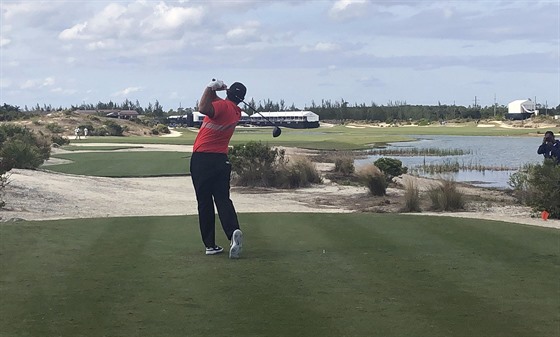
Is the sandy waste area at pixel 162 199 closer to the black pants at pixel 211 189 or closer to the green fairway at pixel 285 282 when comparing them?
the green fairway at pixel 285 282

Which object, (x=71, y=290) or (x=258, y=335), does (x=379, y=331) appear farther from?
(x=71, y=290)

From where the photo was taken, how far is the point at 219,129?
10531 millimetres

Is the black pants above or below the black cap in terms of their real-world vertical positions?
below

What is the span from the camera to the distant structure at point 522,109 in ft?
511

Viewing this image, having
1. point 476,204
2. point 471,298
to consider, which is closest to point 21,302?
point 471,298

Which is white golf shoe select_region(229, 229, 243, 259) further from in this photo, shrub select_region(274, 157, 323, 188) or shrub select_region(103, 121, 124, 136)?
shrub select_region(103, 121, 124, 136)

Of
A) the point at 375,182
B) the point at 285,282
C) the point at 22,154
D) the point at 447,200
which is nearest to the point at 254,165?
the point at 375,182

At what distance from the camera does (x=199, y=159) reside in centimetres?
1057

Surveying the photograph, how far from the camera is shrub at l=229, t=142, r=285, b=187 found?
2881 cm

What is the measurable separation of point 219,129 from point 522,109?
15452 cm

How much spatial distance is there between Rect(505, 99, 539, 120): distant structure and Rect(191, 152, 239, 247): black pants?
149101mm

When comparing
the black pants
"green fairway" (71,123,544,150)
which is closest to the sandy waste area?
the black pants

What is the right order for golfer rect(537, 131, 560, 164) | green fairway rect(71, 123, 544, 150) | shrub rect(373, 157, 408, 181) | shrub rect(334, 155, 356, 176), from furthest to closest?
1. green fairway rect(71, 123, 544, 150)
2. shrub rect(334, 155, 356, 176)
3. shrub rect(373, 157, 408, 181)
4. golfer rect(537, 131, 560, 164)

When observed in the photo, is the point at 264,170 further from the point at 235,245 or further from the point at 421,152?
the point at 421,152
